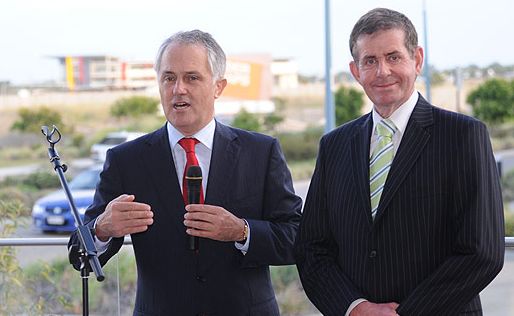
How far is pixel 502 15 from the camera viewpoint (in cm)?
3083

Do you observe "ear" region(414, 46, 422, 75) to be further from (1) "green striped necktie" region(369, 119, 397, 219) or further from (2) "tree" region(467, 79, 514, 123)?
(2) "tree" region(467, 79, 514, 123)

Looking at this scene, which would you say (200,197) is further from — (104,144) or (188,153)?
(104,144)

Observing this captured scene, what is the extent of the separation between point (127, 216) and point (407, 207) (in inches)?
31.2

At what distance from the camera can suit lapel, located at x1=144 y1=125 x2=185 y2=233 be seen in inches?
108

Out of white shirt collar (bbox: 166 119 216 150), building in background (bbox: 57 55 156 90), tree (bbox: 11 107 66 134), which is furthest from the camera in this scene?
building in background (bbox: 57 55 156 90)

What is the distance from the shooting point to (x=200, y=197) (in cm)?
266

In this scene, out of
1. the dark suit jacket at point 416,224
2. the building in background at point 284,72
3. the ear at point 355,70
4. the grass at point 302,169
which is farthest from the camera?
the building in background at point 284,72

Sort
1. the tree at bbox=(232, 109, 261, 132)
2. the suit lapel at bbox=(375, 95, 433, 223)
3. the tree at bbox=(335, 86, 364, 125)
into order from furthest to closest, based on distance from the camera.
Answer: the tree at bbox=(232, 109, 261, 132) → the tree at bbox=(335, 86, 364, 125) → the suit lapel at bbox=(375, 95, 433, 223)

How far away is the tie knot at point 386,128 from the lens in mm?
2574

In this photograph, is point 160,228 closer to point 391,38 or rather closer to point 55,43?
point 391,38

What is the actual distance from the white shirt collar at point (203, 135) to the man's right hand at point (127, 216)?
34 centimetres

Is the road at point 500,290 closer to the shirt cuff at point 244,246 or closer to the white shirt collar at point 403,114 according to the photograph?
the white shirt collar at point 403,114

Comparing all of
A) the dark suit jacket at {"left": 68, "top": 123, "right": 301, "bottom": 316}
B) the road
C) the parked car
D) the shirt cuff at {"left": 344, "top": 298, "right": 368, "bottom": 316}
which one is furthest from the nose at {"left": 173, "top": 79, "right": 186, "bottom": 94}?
the parked car

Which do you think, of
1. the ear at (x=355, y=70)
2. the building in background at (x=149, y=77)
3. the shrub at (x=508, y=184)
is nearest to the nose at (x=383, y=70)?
the ear at (x=355, y=70)
